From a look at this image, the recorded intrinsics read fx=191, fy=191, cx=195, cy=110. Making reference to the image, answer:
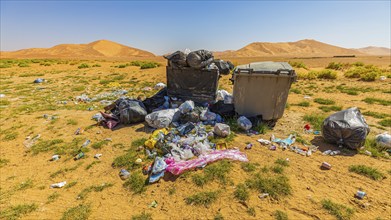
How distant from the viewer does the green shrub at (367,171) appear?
2582 millimetres

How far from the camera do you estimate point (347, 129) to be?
3.12 m

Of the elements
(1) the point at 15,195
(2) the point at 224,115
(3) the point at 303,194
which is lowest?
(1) the point at 15,195

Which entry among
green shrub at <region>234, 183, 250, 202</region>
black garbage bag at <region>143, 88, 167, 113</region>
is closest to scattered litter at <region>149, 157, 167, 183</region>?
green shrub at <region>234, 183, 250, 202</region>

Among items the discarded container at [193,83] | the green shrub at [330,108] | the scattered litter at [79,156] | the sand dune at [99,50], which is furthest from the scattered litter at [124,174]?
the sand dune at [99,50]

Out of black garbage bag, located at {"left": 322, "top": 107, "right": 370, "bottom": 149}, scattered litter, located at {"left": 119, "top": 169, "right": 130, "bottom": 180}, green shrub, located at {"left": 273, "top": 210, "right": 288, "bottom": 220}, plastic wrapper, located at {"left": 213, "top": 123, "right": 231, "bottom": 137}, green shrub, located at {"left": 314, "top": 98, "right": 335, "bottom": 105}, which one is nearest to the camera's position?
green shrub, located at {"left": 273, "top": 210, "right": 288, "bottom": 220}

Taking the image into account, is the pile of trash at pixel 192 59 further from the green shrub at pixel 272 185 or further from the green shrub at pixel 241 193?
the green shrub at pixel 241 193

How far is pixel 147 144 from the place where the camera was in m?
3.34

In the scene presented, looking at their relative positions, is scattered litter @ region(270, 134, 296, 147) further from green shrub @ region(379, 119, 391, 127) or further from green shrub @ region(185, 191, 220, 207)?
green shrub @ region(379, 119, 391, 127)

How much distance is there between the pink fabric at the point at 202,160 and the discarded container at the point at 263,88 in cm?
145

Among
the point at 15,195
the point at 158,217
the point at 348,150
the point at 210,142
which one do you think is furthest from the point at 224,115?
the point at 15,195

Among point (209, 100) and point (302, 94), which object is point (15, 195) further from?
point (302, 94)

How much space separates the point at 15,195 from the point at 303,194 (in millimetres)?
3716

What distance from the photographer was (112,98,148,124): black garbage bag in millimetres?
4242

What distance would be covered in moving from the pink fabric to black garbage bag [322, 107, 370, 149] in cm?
163
